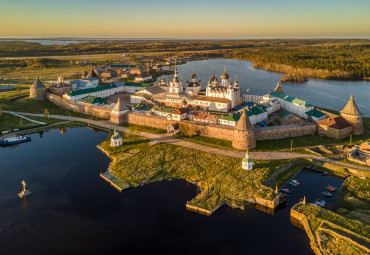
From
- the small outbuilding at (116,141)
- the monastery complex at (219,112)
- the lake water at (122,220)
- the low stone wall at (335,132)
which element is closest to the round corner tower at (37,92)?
the monastery complex at (219,112)

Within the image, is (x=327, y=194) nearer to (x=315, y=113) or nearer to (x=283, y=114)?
(x=315, y=113)

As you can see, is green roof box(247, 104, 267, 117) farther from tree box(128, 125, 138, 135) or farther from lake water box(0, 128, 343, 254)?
tree box(128, 125, 138, 135)

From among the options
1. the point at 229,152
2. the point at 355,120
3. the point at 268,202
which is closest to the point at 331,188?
the point at 268,202

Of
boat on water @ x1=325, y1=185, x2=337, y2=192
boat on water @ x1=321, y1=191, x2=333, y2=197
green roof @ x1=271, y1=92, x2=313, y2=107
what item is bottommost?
boat on water @ x1=321, y1=191, x2=333, y2=197

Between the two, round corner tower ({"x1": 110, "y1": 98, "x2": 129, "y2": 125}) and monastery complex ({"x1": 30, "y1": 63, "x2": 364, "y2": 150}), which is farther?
round corner tower ({"x1": 110, "y1": 98, "x2": 129, "y2": 125})

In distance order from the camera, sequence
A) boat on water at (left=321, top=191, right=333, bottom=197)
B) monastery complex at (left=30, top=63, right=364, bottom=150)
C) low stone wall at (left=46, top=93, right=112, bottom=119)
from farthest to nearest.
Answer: low stone wall at (left=46, top=93, right=112, bottom=119) < monastery complex at (left=30, top=63, right=364, bottom=150) < boat on water at (left=321, top=191, right=333, bottom=197)

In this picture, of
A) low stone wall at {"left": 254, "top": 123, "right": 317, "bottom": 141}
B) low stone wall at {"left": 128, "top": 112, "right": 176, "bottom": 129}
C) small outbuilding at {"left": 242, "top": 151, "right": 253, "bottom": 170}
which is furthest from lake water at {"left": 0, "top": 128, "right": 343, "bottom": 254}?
low stone wall at {"left": 128, "top": 112, "right": 176, "bottom": 129}

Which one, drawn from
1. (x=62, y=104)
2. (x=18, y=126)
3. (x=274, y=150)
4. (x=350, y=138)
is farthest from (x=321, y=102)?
(x=18, y=126)
